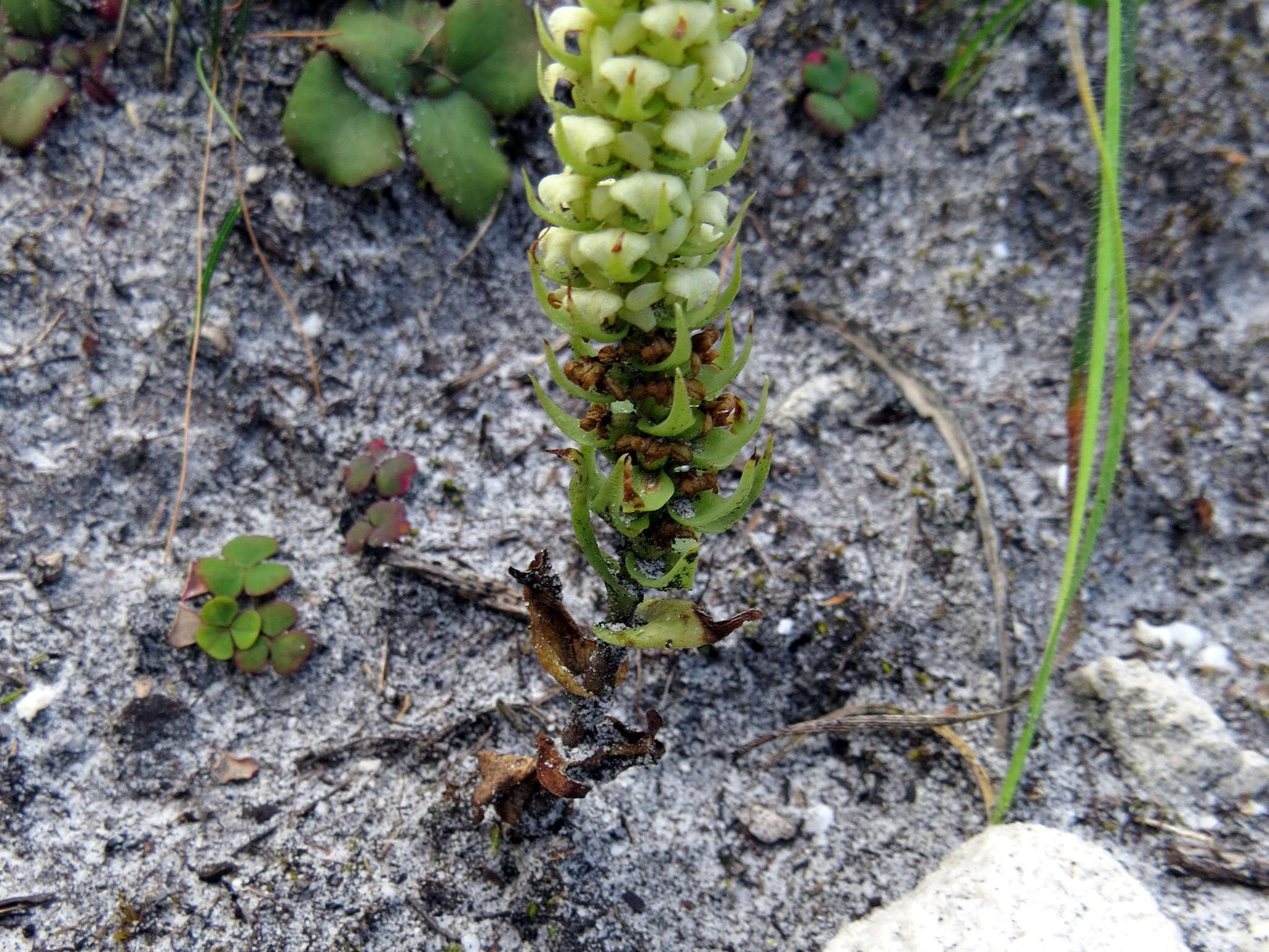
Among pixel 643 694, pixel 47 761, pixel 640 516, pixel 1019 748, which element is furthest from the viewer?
pixel 643 694

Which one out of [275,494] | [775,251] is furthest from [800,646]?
[275,494]

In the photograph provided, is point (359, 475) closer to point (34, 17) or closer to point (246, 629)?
point (246, 629)

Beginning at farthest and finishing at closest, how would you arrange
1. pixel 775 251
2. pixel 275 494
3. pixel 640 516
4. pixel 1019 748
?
1. pixel 775 251
2. pixel 275 494
3. pixel 1019 748
4. pixel 640 516

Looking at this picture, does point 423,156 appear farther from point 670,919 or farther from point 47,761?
point 670,919

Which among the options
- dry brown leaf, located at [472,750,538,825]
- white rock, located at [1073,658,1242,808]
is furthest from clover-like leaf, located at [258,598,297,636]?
white rock, located at [1073,658,1242,808]

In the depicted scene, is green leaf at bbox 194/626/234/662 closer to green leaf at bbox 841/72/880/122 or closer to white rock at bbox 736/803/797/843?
white rock at bbox 736/803/797/843

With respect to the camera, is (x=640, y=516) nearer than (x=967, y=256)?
Yes
